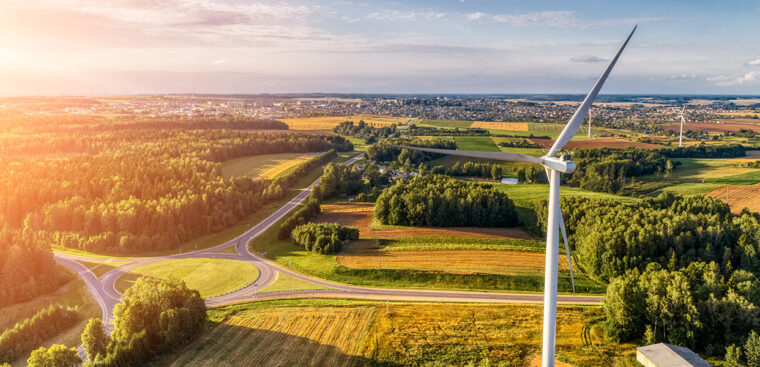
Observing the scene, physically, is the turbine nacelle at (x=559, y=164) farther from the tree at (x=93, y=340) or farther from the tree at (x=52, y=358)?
the tree at (x=93, y=340)

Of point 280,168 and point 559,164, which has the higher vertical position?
point 559,164

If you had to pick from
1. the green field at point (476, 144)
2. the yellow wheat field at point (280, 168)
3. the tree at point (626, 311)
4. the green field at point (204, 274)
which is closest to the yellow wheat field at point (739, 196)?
the tree at point (626, 311)

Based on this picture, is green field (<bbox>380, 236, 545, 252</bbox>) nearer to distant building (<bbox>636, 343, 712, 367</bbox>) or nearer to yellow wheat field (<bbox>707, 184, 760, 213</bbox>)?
distant building (<bbox>636, 343, 712, 367</bbox>)

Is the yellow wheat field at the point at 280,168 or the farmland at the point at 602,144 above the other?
the farmland at the point at 602,144

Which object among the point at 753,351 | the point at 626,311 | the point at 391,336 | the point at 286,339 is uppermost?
the point at 753,351

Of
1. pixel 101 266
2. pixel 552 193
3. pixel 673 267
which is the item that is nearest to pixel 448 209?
pixel 673 267

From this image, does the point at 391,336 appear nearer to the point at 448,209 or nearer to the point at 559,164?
the point at 559,164
